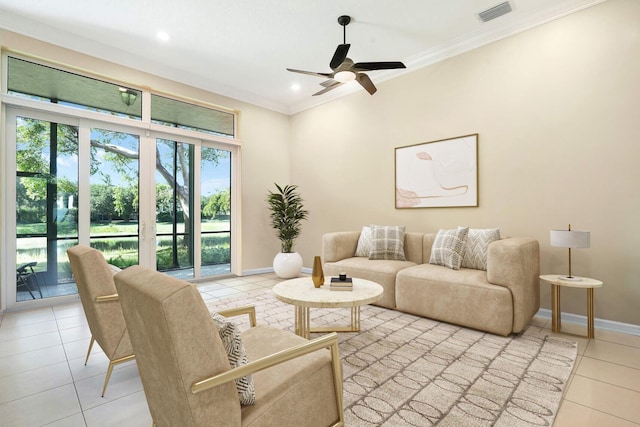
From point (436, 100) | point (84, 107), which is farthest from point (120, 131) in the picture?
point (436, 100)

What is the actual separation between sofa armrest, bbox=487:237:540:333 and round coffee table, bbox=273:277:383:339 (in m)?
1.14

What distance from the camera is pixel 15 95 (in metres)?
3.61

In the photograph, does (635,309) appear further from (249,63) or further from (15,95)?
(15,95)

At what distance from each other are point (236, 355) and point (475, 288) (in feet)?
8.34

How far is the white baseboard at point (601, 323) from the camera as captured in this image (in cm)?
291

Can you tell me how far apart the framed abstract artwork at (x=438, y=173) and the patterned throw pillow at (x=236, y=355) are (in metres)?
3.59

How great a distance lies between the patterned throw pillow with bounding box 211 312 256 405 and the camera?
3.71 ft

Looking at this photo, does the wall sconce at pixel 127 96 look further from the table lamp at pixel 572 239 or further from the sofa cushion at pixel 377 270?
the table lamp at pixel 572 239

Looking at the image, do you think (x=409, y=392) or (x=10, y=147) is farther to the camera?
(x=10, y=147)

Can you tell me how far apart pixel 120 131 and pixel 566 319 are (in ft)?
19.6

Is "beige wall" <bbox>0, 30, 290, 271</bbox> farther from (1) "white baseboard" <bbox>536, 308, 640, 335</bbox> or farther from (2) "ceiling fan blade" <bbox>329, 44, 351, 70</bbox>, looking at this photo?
(1) "white baseboard" <bbox>536, 308, 640, 335</bbox>

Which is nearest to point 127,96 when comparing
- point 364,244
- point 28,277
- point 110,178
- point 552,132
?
point 110,178

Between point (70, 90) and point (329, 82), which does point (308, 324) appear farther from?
point (70, 90)

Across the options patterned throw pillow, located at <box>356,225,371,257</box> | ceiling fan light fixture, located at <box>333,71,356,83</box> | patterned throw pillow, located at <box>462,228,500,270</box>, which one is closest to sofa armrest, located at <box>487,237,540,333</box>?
patterned throw pillow, located at <box>462,228,500,270</box>
